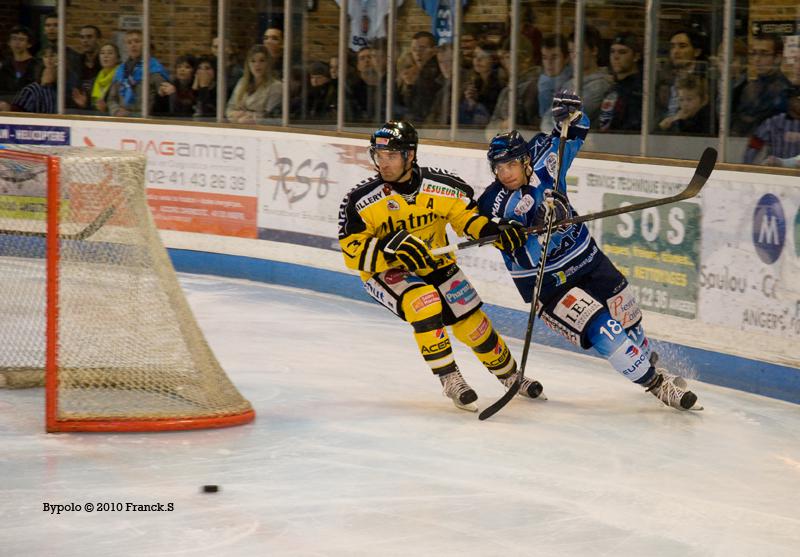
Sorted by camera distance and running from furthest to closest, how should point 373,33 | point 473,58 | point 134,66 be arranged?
point 134,66
point 373,33
point 473,58

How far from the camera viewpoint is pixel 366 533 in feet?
11.5

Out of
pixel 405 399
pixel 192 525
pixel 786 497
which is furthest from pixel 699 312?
pixel 192 525

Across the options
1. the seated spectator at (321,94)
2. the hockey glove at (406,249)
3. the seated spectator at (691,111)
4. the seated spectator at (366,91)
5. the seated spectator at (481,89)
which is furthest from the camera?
the seated spectator at (321,94)

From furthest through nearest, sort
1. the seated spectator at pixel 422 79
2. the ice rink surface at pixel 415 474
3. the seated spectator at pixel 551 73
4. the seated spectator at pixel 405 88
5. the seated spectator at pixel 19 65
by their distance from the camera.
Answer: the seated spectator at pixel 19 65 → the seated spectator at pixel 405 88 → the seated spectator at pixel 422 79 → the seated spectator at pixel 551 73 → the ice rink surface at pixel 415 474

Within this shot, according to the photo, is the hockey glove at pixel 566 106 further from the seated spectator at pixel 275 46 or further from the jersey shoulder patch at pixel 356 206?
the seated spectator at pixel 275 46

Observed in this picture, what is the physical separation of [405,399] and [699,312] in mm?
1398

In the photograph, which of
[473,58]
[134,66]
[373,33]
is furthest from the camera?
[134,66]

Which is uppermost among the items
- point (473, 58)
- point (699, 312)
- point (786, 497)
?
point (473, 58)

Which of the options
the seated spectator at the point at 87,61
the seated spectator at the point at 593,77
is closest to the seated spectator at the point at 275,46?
the seated spectator at the point at 87,61

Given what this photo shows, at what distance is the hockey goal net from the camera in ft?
15.0

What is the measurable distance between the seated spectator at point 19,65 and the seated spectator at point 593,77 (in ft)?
16.2

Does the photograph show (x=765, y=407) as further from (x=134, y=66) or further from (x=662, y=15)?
(x=134, y=66)

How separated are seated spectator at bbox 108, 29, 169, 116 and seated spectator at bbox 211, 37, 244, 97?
0.48 m

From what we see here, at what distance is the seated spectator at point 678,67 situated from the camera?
587 cm
